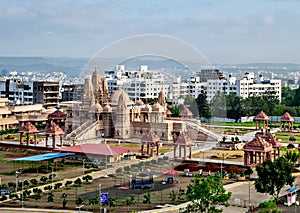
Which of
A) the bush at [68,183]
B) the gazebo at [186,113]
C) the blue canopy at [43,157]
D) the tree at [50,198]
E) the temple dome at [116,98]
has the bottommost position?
the tree at [50,198]

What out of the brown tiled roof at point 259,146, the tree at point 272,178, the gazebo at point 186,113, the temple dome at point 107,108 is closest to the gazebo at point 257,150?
the brown tiled roof at point 259,146

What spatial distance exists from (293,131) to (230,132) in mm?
6640

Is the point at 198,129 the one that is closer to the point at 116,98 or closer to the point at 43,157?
the point at 116,98

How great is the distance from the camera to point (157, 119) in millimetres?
47469

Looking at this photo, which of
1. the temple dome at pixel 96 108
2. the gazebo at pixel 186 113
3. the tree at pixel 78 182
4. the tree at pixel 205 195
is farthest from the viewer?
the temple dome at pixel 96 108

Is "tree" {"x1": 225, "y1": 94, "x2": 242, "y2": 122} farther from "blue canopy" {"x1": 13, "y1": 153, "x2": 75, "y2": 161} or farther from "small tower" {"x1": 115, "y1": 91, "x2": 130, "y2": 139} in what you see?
"blue canopy" {"x1": 13, "y1": 153, "x2": 75, "y2": 161}

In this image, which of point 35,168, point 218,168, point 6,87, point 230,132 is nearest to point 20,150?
point 35,168

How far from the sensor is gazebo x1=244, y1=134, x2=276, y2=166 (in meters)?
34.4

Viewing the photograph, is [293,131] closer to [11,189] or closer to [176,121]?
[176,121]

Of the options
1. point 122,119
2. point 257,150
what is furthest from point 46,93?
point 257,150

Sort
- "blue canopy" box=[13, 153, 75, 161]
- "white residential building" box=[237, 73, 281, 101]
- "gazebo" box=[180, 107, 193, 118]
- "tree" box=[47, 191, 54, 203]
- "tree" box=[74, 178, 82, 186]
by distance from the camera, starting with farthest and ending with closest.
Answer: "white residential building" box=[237, 73, 281, 101] < "gazebo" box=[180, 107, 193, 118] < "blue canopy" box=[13, 153, 75, 161] < "tree" box=[74, 178, 82, 186] < "tree" box=[47, 191, 54, 203]

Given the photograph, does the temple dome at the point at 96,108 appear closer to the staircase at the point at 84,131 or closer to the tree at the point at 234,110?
the staircase at the point at 84,131

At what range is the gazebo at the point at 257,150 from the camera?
34406 millimetres

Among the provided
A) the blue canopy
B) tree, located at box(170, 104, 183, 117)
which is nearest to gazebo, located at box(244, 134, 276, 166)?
tree, located at box(170, 104, 183, 117)
